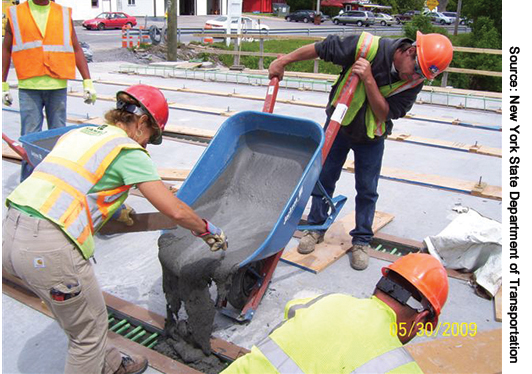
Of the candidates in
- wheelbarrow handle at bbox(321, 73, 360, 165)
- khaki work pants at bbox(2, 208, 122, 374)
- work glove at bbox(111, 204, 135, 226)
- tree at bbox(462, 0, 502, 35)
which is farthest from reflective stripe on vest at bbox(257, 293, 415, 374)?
tree at bbox(462, 0, 502, 35)

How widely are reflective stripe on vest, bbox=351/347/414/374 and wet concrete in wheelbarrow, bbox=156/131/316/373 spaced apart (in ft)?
3.84

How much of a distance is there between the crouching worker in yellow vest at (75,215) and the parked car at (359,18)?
42.4 m

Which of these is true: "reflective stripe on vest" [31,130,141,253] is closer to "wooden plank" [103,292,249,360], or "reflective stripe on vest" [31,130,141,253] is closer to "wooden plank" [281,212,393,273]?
"wooden plank" [103,292,249,360]

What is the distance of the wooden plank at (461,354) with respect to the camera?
103 inches

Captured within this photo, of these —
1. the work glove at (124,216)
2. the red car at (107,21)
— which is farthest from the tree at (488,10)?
the work glove at (124,216)

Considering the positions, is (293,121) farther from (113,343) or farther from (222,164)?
(113,343)

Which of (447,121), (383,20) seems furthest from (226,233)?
(383,20)

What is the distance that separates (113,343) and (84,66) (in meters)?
2.96

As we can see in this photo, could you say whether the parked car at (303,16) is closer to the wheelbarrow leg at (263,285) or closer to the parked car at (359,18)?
the parked car at (359,18)

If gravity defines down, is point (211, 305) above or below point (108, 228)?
below

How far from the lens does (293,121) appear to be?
351 centimetres

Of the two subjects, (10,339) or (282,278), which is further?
(282,278)
